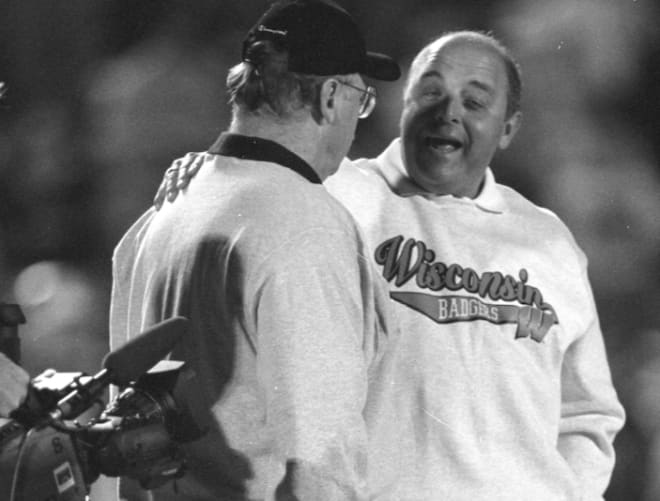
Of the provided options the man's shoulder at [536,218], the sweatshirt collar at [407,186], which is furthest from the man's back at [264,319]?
the man's shoulder at [536,218]

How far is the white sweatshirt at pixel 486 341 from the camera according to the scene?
6.08 feet

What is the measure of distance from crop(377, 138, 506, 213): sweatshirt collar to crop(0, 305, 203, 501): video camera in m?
0.76

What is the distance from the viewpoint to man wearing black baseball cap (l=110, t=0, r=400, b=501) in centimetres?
133

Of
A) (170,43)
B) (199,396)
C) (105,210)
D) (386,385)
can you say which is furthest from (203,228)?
(170,43)

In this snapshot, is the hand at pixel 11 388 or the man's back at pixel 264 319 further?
the man's back at pixel 264 319

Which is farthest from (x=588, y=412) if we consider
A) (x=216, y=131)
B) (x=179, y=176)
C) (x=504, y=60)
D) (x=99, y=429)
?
(x=216, y=131)

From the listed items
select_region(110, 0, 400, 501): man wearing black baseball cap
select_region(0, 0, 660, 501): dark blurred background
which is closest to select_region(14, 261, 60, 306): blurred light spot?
select_region(0, 0, 660, 501): dark blurred background

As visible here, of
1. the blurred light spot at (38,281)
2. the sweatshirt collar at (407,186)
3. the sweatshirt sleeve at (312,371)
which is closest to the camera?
the sweatshirt sleeve at (312,371)

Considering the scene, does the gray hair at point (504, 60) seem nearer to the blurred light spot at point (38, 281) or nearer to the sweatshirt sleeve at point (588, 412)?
the sweatshirt sleeve at point (588, 412)

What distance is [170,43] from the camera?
11.0 feet

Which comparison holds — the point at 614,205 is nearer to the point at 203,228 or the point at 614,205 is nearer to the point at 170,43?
the point at 170,43

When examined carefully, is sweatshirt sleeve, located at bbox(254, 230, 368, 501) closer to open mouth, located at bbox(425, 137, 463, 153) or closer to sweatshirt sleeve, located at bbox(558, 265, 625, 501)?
open mouth, located at bbox(425, 137, 463, 153)

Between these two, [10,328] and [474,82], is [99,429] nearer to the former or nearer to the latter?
[10,328]

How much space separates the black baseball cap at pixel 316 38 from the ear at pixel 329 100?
13 millimetres
